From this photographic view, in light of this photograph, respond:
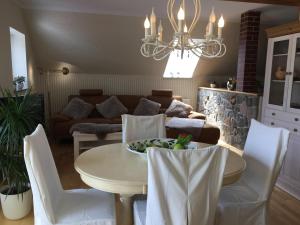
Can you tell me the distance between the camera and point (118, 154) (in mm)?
2041

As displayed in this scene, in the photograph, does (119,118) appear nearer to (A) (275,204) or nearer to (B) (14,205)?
(B) (14,205)

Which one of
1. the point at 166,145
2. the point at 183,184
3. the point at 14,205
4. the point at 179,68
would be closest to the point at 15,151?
the point at 14,205

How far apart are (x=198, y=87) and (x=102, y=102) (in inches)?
98.3

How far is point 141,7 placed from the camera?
4301 mm

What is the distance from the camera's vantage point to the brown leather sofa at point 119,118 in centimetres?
446

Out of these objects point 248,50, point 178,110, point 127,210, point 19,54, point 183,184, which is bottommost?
point 127,210

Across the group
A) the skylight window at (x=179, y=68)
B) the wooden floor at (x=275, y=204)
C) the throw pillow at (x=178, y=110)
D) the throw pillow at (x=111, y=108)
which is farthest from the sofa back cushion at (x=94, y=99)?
the skylight window at (x=179, y=68)

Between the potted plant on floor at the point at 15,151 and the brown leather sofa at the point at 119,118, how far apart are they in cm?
227

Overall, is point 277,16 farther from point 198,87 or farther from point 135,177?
point 135,177

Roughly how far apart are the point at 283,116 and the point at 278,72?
0.57 metres

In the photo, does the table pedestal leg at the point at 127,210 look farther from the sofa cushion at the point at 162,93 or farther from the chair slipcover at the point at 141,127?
the sofa cushion at the point at 162,93

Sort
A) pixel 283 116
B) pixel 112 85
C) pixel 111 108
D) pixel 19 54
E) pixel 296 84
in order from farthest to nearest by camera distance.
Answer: pixel 112 85, pixel 111 108, pixel 19 54, pixel 283 116, pixel 296 84

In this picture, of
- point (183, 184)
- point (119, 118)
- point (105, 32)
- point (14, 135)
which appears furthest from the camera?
point (119, 118)

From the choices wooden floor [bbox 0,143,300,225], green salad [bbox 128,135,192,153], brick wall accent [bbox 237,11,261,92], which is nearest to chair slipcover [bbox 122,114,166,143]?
green salad [bbox 128,135,192,153]
